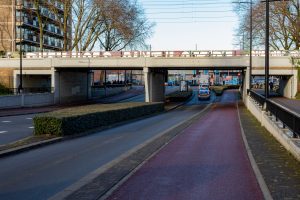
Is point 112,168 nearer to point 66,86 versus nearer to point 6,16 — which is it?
point 66,86

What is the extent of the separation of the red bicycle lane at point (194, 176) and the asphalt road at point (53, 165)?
1.42m

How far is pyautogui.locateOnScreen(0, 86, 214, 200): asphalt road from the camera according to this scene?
9.62m

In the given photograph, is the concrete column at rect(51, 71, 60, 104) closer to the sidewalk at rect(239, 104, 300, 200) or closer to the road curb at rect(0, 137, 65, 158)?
the road curb at rect(0, 137, 65, 158)

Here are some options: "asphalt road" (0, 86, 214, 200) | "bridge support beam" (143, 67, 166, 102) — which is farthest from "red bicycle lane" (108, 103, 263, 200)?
"bridge support beam" (143, 67, 166, 102)

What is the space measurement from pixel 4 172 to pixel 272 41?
221 ft

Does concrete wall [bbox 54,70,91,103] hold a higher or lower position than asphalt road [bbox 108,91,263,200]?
higher

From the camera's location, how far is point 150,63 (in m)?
54.6

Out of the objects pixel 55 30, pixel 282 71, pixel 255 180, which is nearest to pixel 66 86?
pixel 282 71

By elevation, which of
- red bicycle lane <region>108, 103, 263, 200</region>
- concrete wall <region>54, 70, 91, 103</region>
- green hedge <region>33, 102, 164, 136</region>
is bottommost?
red bicycle lane <region>108, 103, 263, 200</region>

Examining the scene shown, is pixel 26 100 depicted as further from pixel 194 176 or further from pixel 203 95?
pixel 194 176

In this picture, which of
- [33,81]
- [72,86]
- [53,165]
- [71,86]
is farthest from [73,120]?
[33,81]

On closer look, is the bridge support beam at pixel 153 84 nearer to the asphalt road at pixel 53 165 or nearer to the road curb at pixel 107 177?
the asphalt road at pixel 53 165

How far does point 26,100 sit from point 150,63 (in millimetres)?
14496

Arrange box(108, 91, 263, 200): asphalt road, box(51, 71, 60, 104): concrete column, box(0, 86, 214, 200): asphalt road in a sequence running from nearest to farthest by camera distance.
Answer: box(108, 91, 263, 200): asphalt road → box(0, 86, 214, 200): asphalt road → box(51, 71, 60, 104): concrete column
